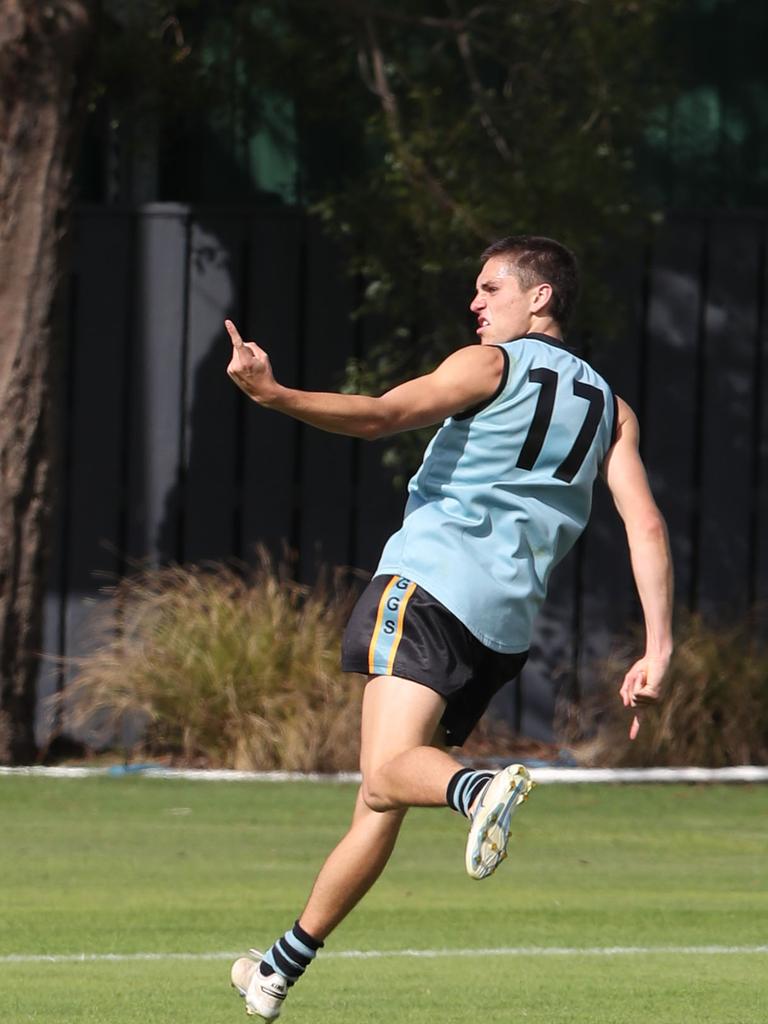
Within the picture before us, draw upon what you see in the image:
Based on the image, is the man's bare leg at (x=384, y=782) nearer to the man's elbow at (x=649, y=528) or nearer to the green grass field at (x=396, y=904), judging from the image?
the green grass field at (x=396, y=904)

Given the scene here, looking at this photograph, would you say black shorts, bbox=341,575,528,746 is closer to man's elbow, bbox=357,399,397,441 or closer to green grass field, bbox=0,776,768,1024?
man's elbow, bbox=357,399,397,441

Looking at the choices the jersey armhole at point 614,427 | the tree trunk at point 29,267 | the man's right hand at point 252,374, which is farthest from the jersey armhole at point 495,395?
the tree trunk at point 29,267

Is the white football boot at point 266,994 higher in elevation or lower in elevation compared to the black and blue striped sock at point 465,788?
lower

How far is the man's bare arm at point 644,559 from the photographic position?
224 inches

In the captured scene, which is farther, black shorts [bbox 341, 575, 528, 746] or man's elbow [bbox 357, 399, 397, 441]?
black shorts [bbox 341, 575, 528, 746]

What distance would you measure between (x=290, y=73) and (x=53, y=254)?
10.3 ft

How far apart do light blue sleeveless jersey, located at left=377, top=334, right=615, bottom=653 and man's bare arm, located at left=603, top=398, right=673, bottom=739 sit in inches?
4.6

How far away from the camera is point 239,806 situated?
11.5 metres

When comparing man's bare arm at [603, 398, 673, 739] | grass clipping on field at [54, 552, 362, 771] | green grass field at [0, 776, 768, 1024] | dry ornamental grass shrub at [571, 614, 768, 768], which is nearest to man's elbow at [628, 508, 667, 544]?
man's bare arm at [603, 398, 673, 739]

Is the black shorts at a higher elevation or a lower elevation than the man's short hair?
lower

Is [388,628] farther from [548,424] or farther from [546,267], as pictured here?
[546,267]

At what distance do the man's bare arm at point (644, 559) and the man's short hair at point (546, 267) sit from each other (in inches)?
14.5

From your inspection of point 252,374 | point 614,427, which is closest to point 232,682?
point 614,427

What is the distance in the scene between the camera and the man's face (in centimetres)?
605
